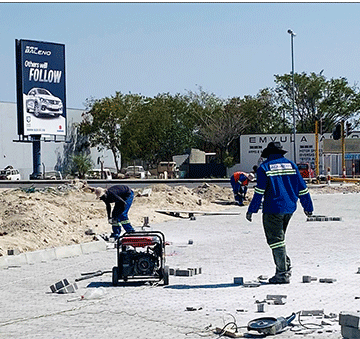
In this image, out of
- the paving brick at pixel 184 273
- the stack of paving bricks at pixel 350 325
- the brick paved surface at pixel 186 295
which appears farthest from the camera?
the paving brick at pixel 184 273

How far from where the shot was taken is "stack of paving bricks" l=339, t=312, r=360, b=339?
22.0 ft

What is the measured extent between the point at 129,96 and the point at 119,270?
2822 inches

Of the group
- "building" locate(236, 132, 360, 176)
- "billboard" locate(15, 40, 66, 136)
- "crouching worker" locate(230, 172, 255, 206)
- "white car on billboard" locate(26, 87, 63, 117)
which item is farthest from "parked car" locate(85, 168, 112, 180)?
"crouching worker" locate(230, 172, 255, 206)

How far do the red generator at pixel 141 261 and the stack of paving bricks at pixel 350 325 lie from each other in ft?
13.2

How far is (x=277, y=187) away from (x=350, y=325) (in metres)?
4.04

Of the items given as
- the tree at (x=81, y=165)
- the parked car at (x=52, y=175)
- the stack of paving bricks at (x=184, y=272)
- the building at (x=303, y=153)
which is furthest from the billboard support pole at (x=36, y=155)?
the stack of paving bricks at (x=184, y=272)

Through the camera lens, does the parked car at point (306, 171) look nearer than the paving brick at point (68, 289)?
No

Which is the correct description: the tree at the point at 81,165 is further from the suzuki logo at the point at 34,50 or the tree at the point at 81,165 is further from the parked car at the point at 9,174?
the suzuki logo at the point at 34,50

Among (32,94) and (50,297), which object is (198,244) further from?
(32,94)

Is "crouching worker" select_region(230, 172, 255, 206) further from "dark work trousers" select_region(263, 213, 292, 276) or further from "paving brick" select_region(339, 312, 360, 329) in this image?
→ "paving brick" select_region(339, 312, 360, 329)

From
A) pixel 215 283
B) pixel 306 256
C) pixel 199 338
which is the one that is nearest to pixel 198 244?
pixel 306 256

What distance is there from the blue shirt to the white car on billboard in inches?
1703

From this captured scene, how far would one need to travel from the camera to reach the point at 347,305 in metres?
8.73

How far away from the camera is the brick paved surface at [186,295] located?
7.81 metres
